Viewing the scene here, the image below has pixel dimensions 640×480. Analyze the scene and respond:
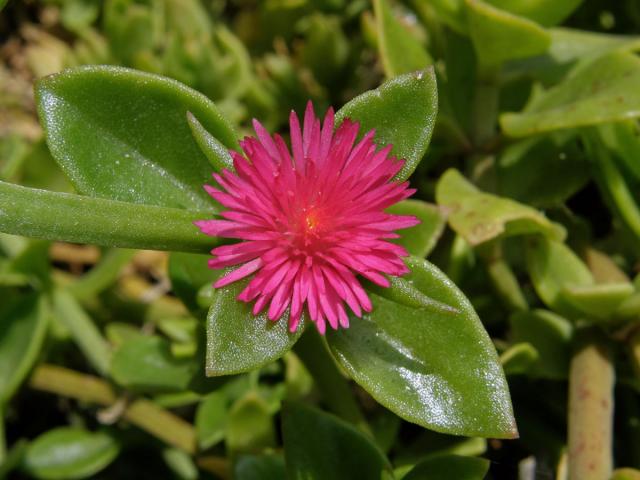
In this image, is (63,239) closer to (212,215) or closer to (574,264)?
(212,215)

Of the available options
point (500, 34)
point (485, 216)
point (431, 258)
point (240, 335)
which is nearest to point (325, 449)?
point (240, 335)

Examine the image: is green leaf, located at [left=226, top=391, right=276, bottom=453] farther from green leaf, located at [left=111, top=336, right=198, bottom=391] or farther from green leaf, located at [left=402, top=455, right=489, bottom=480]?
green leaf, located at [left=402, top=455, right=489, bottom=480]

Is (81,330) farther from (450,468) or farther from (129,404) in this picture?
(450,468)

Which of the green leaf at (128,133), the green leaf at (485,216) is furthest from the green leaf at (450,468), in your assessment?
the green leaf at (128,133)

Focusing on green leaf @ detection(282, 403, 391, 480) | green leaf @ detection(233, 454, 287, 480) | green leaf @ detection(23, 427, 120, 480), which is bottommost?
green leaf @ detection(23, 427, 120, 480)

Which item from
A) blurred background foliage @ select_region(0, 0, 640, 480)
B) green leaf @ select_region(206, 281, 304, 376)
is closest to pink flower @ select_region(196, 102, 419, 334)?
green leaf @ select_region(206, 281, 304, 376)

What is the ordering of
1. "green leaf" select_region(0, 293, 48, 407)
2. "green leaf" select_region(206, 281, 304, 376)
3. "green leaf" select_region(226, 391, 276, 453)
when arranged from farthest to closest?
"green leaf" select_region(0, 293, 48, 407) < "green leaf" select_region(226, 391, 276, 453) < "green leaf" select_region(206, 281, 304, 376)

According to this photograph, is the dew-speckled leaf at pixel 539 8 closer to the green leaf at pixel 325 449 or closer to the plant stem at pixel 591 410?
the plant stem at pixel 591 410
